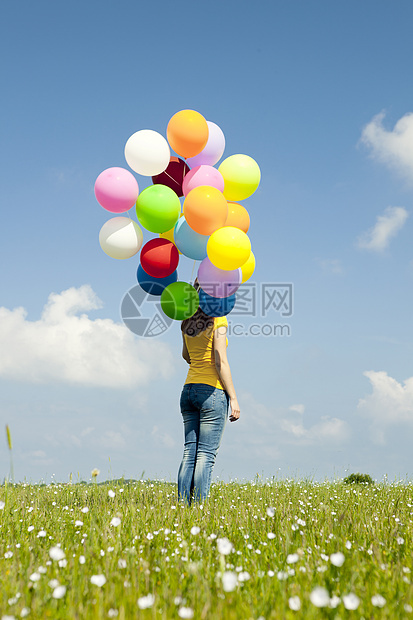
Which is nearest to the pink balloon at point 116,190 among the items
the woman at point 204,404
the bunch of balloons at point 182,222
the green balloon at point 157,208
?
the bunch of balloons at point 182,222

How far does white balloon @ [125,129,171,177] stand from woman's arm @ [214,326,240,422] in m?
2.15

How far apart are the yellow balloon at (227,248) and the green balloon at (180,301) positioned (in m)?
0.47

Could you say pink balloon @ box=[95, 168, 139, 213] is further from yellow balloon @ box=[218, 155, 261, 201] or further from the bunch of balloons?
yellow balloon @ box=[218, 155, 261, 201]

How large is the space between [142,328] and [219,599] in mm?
4003

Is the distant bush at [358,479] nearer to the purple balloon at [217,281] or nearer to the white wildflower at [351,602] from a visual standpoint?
the purple balloon at [217,281]

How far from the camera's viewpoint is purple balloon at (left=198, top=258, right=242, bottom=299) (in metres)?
5.47

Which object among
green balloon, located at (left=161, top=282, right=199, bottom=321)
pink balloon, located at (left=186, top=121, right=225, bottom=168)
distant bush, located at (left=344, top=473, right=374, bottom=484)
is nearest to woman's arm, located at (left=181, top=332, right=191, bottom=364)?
green balloon, located at (left=161, top=282, right=199, bottom=321)

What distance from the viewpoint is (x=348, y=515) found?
14.8 ft

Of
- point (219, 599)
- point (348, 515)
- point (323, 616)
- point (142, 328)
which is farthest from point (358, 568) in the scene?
point (142, 328)

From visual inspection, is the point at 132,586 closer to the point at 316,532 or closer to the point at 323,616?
the point at 323,616

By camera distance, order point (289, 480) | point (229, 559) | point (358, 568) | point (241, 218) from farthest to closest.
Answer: point (289, 480)
point (241, 218)
point (229, 559)
point (358, 568)

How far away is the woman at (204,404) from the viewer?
17.4 ft

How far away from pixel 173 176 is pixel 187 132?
687 millimetres

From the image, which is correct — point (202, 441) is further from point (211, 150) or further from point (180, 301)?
point (211, 150)
